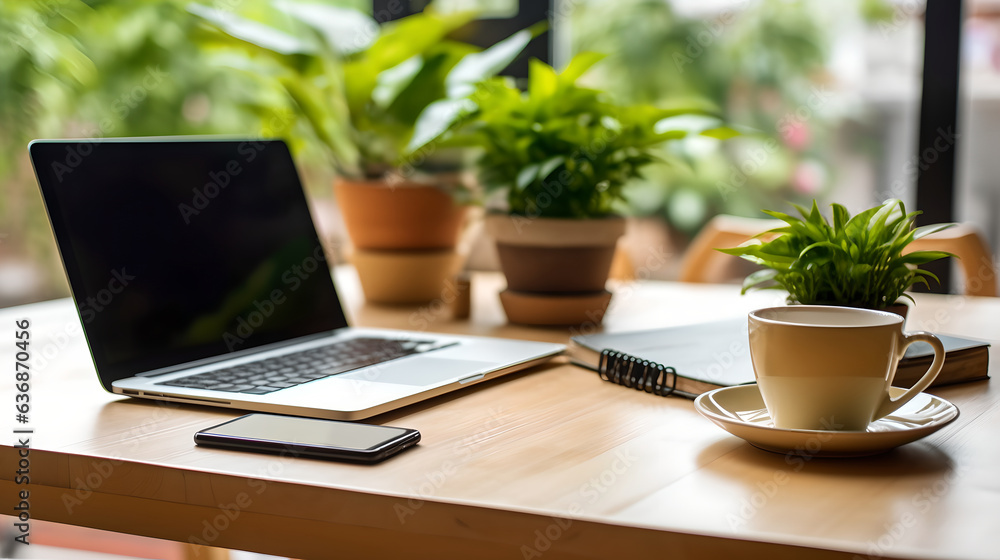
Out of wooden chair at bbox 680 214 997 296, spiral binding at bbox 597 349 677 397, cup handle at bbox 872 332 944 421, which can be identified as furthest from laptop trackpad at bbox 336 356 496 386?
wooden chair at bbox 680 214 997 296

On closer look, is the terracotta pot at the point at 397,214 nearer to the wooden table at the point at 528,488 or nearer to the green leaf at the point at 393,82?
the green leaf at the point at 393,82

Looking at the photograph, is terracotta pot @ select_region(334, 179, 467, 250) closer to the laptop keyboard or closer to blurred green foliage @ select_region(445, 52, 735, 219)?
blurred green foliage @ select_region(445, 52, 735, 219)

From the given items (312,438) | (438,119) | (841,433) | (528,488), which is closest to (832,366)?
(841,433)

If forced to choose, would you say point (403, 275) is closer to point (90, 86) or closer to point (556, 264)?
point (556, 264)

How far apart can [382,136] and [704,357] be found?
28.4 inches

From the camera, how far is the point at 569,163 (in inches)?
44.6

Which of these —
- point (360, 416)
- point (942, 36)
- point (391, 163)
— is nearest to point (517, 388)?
point (360, 416)

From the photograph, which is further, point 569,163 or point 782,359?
point 569,163

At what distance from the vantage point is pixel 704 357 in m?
0.89

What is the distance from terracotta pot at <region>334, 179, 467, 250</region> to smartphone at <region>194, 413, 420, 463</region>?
28.3 inches

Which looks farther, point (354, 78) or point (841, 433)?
point (354, 78)

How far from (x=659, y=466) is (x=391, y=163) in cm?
90

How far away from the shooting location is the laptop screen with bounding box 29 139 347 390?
2.74 feet

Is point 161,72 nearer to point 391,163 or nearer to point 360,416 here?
point 391,163
